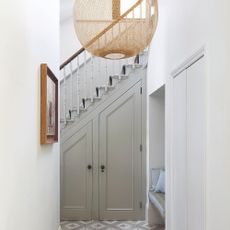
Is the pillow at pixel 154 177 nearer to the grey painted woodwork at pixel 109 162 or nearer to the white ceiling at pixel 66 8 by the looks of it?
the grey painted woodwork at pixel 109 162

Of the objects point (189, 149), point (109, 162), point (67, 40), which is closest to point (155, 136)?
point (109, 162)

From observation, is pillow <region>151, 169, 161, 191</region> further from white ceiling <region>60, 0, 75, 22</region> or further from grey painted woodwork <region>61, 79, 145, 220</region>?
white ceiling <region>60, 0, 75, 22</region>

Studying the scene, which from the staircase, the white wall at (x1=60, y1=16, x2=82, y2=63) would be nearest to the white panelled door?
the staircase

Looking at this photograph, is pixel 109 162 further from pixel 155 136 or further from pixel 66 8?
pixel 66 8

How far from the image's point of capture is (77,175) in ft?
17.6

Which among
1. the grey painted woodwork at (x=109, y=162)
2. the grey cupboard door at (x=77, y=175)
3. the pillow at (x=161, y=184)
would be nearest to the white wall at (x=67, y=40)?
the grey painted woodwork at (x=109, y=162)

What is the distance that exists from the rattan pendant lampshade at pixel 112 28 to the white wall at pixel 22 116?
0.37 m

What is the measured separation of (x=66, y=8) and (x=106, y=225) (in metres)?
4.34

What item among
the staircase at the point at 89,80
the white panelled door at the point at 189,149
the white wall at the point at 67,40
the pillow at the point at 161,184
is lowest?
the pillow at the point at 161,184

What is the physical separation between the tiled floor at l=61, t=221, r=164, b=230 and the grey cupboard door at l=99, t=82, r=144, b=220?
217mm

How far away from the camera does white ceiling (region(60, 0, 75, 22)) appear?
20.4 ft

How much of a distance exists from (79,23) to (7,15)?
115 centimetres

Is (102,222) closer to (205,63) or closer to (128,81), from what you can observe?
(128,81)

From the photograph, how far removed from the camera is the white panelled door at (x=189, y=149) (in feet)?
8.43
